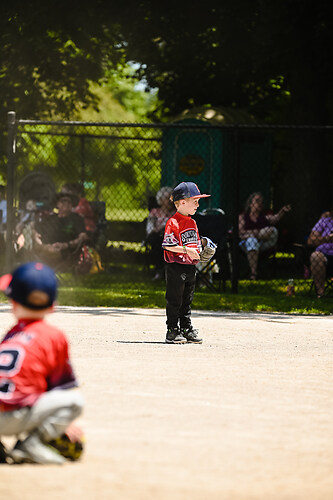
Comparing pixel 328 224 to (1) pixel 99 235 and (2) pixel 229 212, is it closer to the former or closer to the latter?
(1) pixel 99 235

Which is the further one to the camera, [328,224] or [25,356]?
[328,224]

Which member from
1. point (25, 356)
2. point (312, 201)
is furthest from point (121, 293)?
point (25, 356)

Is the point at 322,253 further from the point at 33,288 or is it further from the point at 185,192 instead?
the point at 33,288

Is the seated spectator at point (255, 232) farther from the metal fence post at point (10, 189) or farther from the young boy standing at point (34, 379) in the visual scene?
the young boy standing at point (34, 379)

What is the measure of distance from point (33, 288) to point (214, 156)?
1825 centimetres

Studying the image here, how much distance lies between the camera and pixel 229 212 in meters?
22.0

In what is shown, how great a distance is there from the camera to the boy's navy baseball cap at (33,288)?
5.17 meters

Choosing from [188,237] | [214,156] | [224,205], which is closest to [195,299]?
[188,237]

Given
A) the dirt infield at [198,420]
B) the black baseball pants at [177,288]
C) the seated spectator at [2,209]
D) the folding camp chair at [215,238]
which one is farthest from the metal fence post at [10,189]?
the black baseball pants at [177,288]

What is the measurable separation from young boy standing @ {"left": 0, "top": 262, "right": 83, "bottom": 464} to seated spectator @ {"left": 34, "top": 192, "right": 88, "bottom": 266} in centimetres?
1072

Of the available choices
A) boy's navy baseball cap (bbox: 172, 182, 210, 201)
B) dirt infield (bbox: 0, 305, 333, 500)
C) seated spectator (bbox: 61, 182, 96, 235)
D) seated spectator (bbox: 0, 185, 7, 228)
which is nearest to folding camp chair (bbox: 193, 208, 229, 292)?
seated spectator (bbox: 61, 182, 96, 235)

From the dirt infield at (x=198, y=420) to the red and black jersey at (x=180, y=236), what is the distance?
798mm

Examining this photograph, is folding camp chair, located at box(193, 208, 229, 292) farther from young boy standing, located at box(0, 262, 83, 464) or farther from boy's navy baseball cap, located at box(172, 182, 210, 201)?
young boy standing, located at box(0, 262, 83, 464)

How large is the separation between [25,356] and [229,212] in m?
17.0
